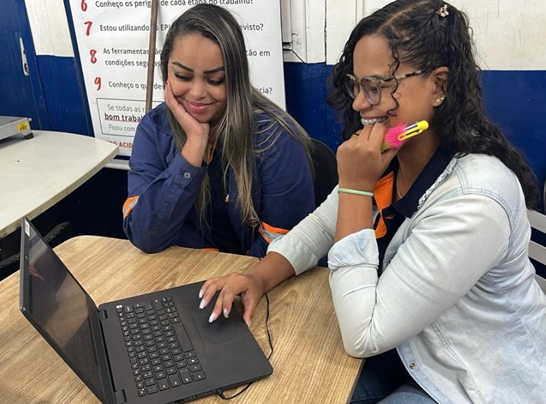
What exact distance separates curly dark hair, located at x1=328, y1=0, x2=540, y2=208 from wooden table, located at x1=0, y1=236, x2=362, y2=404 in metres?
0.42

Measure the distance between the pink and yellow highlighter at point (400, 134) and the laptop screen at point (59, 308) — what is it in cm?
65

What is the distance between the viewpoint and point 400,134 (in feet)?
3.08

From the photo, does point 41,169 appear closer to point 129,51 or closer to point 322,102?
point 129,51

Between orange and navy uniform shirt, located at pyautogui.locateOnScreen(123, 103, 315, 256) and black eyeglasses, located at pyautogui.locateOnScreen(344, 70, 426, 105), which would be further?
orange and navy uniform shirt, located at pyautogui.locateOnScreen(123, 103, 315, 256)

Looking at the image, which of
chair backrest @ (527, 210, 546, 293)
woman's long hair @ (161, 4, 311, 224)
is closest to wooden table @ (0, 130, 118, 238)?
woman's long hair @ (161, 4, 311, 224)

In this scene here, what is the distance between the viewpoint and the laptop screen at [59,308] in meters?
0.69

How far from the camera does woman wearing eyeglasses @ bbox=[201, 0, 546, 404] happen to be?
2.75 feet

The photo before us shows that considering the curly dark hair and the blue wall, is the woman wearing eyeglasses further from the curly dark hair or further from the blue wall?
the blue wall

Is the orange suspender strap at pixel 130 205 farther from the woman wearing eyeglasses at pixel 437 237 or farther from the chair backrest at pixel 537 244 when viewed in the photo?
the chair backrest at pixel 537 244

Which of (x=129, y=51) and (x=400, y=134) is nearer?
(x=400, y=134)

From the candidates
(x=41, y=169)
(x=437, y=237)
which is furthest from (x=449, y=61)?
(x=41, y=169)

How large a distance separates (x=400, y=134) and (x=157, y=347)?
60cm

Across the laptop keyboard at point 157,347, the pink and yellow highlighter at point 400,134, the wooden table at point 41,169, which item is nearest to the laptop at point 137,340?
the laptop keyboard at point 157,347

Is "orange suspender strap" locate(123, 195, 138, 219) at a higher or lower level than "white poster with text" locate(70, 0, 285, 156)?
lower
